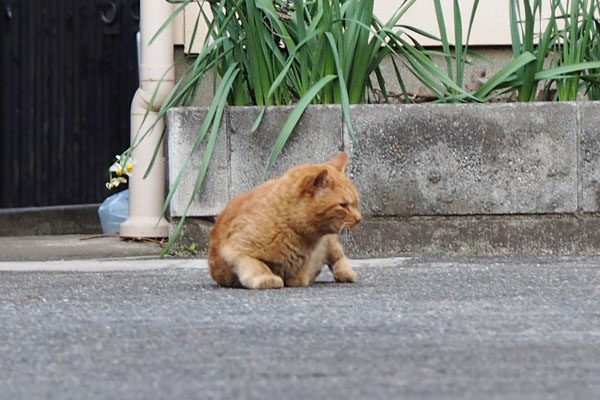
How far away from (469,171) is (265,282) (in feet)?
6.20

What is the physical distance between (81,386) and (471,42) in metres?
4.95

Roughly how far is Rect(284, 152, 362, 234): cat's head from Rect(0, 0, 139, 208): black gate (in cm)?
436

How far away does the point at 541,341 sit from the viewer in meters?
3.32

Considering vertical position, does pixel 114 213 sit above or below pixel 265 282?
below

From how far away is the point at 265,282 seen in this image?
4578 mm

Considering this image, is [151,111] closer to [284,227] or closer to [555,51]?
[555,51]

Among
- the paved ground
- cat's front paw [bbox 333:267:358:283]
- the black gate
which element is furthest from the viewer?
the black gate

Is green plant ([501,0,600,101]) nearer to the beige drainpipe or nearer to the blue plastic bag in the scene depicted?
the beige drainpipe

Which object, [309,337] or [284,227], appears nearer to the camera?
[309,337]

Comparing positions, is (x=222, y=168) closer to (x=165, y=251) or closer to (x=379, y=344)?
(x=165, y=251)

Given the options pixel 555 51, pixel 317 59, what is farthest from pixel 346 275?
pixel 555 51

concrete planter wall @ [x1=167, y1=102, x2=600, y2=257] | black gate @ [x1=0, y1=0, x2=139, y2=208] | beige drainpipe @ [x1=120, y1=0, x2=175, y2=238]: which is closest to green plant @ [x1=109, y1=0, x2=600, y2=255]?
concrete planter wall @ [x1=167, y1=102, x2=600, y2=257]

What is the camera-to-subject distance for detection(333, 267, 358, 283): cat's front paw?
4.86 metres

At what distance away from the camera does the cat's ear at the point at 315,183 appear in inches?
181
